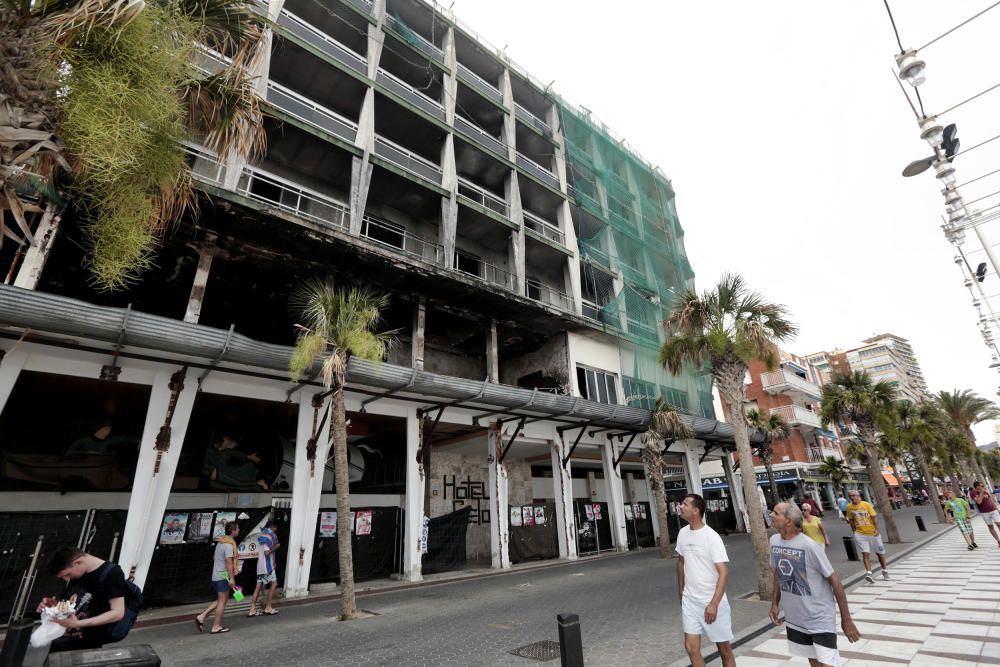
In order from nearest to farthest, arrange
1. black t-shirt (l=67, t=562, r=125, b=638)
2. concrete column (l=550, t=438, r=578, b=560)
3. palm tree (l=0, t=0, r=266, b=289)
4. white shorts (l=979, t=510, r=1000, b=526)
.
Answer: palm tree (l=0, t=0, r=266, b=289) < black t-shirt (l=67, t=562, r=125, b=638) < white shorts (l=979, t=510, r=1000, b=526) < concrete column (l=550, t=438, r=578, b=560)

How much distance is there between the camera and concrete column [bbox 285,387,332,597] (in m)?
11.1

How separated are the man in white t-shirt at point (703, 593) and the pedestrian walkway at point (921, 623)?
1924 mm

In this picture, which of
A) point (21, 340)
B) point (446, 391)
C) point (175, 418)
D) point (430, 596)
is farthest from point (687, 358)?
point (21, 340)

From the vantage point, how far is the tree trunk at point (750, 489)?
927 cm

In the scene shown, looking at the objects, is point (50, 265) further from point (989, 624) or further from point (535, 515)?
point (989, 624)

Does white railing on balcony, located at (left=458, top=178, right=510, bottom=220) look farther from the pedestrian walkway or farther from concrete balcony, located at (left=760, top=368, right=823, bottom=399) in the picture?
concrete balcony, located at (left=760, top=368, right=823, bottom=399)

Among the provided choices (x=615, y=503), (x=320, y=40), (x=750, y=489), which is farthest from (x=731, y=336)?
(x=320, y=40)

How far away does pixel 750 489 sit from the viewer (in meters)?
9.92

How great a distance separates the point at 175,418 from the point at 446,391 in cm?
676

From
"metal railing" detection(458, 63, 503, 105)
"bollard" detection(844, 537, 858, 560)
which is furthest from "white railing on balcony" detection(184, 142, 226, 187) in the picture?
"bollard" detection(844, 537, 858, 560)

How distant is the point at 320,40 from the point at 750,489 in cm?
2011

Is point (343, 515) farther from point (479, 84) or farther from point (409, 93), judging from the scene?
point (479, 84)

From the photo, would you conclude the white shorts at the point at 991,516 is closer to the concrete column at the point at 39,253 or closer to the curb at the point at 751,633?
the curb at the point at 751,633

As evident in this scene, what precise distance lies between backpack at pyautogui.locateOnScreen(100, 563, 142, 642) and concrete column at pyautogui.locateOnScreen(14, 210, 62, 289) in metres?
8.56
